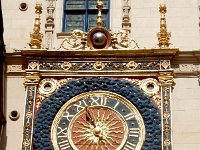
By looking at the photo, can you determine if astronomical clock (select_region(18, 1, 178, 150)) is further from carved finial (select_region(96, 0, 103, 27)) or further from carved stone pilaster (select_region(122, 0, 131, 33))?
carved stone pilaster (select_region(122, 0, 131, 33))

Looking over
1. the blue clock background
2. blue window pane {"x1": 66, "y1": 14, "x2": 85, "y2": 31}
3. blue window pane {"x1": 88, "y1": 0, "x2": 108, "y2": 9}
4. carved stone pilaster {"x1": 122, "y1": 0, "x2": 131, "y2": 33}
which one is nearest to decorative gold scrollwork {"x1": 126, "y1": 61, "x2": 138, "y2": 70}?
the blue clock background

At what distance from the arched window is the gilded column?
116cm

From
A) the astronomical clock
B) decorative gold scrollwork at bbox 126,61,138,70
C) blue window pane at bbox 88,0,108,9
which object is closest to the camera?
the astronomical clock

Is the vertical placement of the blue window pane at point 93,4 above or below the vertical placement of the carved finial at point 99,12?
above

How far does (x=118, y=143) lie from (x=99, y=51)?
1.61 metres

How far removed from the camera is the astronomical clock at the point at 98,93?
1002 cm

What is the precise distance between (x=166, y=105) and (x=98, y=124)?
1.12 meters

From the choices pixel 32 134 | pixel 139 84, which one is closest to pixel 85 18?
pixel 139 84

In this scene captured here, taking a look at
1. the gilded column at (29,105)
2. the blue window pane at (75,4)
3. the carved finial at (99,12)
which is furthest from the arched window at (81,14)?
the gilded column at (29,105)

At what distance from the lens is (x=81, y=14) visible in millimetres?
11438

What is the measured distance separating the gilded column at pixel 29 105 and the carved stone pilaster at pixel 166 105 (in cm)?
204

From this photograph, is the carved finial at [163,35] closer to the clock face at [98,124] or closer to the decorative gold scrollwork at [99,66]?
the decorative gold scrollwork at [99,66]

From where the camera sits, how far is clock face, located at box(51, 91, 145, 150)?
9.98m

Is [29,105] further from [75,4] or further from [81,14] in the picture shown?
[75,4]
